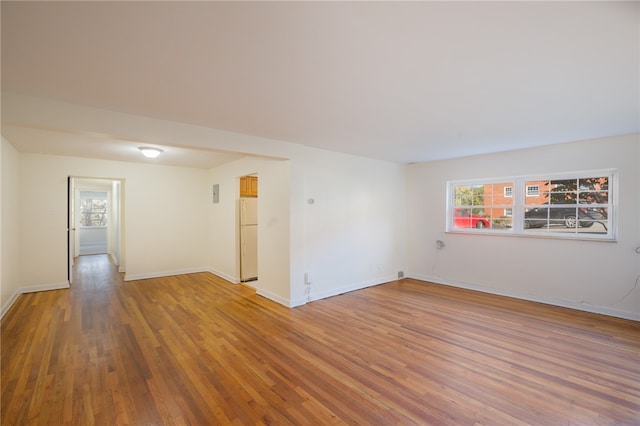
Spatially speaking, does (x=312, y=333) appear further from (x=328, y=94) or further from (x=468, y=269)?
(x=468, y=269)

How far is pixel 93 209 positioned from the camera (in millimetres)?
10156

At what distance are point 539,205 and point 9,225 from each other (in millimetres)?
8350

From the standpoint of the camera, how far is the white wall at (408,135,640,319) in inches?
151

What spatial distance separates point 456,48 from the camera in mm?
1785

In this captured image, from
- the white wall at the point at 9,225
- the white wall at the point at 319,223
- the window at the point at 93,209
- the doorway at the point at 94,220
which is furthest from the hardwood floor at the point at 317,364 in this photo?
the window at the point at 93,209

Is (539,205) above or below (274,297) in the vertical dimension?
above

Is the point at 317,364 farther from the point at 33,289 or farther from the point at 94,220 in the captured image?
the point at 94,220

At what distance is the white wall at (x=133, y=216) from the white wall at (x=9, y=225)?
0.75 feet

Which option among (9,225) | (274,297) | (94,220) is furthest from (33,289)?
(94,220)

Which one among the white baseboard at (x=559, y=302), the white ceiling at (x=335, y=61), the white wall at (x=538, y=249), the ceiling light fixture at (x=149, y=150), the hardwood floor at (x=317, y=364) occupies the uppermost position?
the white ceiling at (x=335, y=61)

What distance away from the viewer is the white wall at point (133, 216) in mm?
5102

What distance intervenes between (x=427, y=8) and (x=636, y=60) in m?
1.70

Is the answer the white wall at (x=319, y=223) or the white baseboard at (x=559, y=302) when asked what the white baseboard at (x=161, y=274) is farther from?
the white baseboard at (x=559, y=302)

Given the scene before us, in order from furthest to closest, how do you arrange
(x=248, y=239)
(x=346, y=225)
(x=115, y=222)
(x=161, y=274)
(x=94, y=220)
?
(x=94, y=220) → (x=115, y=222) → (x=161, y=274) → (x=248, y=239) → (x=346, y=225)
